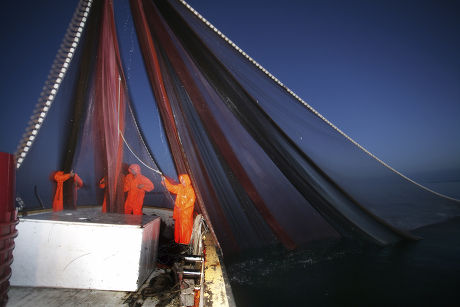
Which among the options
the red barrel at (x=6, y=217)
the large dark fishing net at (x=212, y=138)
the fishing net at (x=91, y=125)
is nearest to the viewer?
the red barrel at (x=6, y=217)

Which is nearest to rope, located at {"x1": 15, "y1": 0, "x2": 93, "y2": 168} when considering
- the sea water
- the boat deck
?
the boat deck

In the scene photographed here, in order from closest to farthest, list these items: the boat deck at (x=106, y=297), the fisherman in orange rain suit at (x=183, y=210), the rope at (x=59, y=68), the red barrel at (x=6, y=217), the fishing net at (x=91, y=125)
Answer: the red barrel at (x=6, y=217) → the boat deck at (x=106, y=297) → the rope at (x=59, y=68) → the fishing net at (x=91, y=125) → the fisherman in orange rain suit at (x=183, y=210)

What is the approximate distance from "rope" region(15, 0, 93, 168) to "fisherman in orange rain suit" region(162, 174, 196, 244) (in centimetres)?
231

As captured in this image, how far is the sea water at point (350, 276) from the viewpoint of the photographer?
576 centimetres

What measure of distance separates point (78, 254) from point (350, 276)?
8.28 m

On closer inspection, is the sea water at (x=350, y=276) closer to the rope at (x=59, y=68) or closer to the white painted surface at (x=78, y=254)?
the white painted surface at (x=78, y=254)

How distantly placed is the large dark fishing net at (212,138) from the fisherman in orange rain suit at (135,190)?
0.55 m

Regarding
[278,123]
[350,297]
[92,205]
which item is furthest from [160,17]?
[350,297]

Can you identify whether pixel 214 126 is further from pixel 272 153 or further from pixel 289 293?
pixel 289 293

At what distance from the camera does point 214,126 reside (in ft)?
10.4

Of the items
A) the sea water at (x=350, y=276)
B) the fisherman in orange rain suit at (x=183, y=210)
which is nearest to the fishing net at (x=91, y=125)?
the fisherman in orange rain suit at (x=183, y=210)

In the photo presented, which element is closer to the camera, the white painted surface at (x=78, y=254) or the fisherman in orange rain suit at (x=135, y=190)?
the white painted surface at (x=78, y=254)

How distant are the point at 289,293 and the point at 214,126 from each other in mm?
5892

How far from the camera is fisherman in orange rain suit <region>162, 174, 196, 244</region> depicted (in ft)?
13.6
